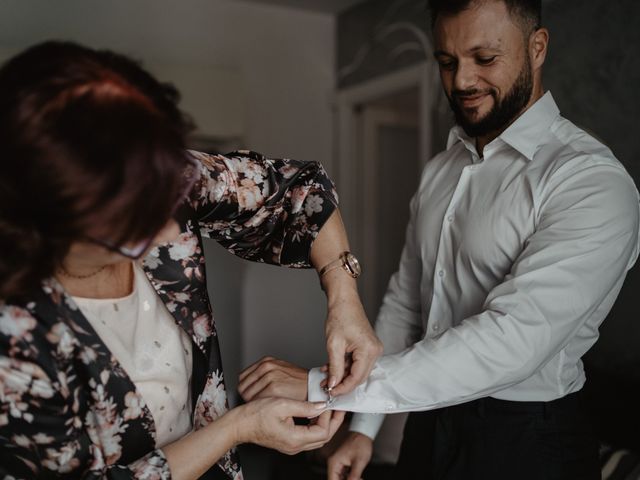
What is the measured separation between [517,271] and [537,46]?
1.97 ft

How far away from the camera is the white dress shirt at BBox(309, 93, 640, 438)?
1.19 metres

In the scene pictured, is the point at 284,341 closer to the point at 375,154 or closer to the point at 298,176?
the point at 375,154

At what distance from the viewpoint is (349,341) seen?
113cm

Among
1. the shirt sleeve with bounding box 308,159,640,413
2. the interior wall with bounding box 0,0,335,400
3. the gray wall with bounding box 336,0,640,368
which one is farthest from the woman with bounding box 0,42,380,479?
the interior wall with bounding box 0,0,335,400

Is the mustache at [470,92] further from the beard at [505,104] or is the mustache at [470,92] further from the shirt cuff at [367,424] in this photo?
the shirt cuff at [367,424]

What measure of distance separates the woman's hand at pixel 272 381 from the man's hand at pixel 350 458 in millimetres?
283

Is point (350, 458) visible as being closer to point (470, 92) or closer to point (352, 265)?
point (352, 265)

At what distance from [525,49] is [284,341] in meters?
3.31

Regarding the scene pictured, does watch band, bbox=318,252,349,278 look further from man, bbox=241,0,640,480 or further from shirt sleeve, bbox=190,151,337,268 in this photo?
man, bbox=241,0,640,480

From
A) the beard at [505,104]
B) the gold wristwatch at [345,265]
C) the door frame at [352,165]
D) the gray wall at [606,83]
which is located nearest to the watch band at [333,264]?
the gold wristwatch at [345,265]

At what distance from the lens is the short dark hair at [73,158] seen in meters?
0.73

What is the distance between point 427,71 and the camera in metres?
3.58

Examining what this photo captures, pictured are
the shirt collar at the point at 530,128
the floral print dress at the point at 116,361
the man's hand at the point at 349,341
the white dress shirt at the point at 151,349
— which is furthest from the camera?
the shirt collar at the point at 530,128

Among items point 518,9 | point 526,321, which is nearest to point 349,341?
point 526,321
